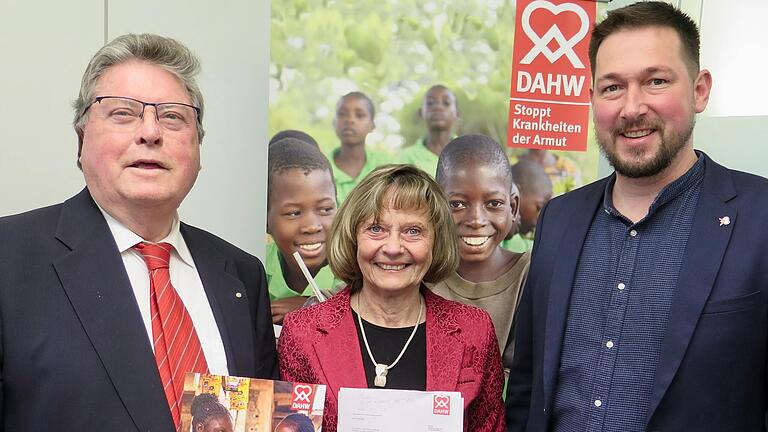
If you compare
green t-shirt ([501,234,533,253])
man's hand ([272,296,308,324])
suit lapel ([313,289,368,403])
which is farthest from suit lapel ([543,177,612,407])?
man's hand ([272,296,308,324])

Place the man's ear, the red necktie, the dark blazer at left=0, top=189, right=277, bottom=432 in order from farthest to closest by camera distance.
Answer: the man's ear, the red necktie, the dark blazer at left=0, top=189, right=277, bottom=432

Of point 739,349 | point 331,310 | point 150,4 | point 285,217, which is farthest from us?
point 150,4

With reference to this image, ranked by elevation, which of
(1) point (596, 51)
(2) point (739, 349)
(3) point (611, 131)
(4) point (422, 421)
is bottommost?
(4) point (422, 421)

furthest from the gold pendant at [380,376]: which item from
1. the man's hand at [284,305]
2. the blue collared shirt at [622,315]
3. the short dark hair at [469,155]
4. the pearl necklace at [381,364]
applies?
the short dark hair at [469,155]

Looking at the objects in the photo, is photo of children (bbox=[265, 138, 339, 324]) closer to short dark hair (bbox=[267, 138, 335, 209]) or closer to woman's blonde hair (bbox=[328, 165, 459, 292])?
short dark hair (bbox=[267, 138, 335, 209])

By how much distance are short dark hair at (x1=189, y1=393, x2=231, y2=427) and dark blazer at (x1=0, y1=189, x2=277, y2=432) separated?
103 mm

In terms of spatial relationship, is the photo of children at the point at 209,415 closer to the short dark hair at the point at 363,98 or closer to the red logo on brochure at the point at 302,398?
the red logo on brochure at the point at 302,398

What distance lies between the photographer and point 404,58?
300 centimetres

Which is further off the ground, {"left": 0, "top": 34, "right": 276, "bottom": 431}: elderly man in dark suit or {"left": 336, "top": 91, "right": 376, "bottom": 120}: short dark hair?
{"left": 336, "top": 91, "right": 376, "bottom": 120}: short dark hair

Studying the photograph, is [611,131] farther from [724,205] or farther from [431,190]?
[431,190]

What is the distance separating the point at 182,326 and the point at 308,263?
1201mm

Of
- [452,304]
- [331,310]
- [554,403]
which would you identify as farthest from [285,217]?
Result: [554,403]

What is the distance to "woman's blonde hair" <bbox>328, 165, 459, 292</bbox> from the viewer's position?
224 cm

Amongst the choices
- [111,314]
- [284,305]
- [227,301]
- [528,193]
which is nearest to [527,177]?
[528,193]
